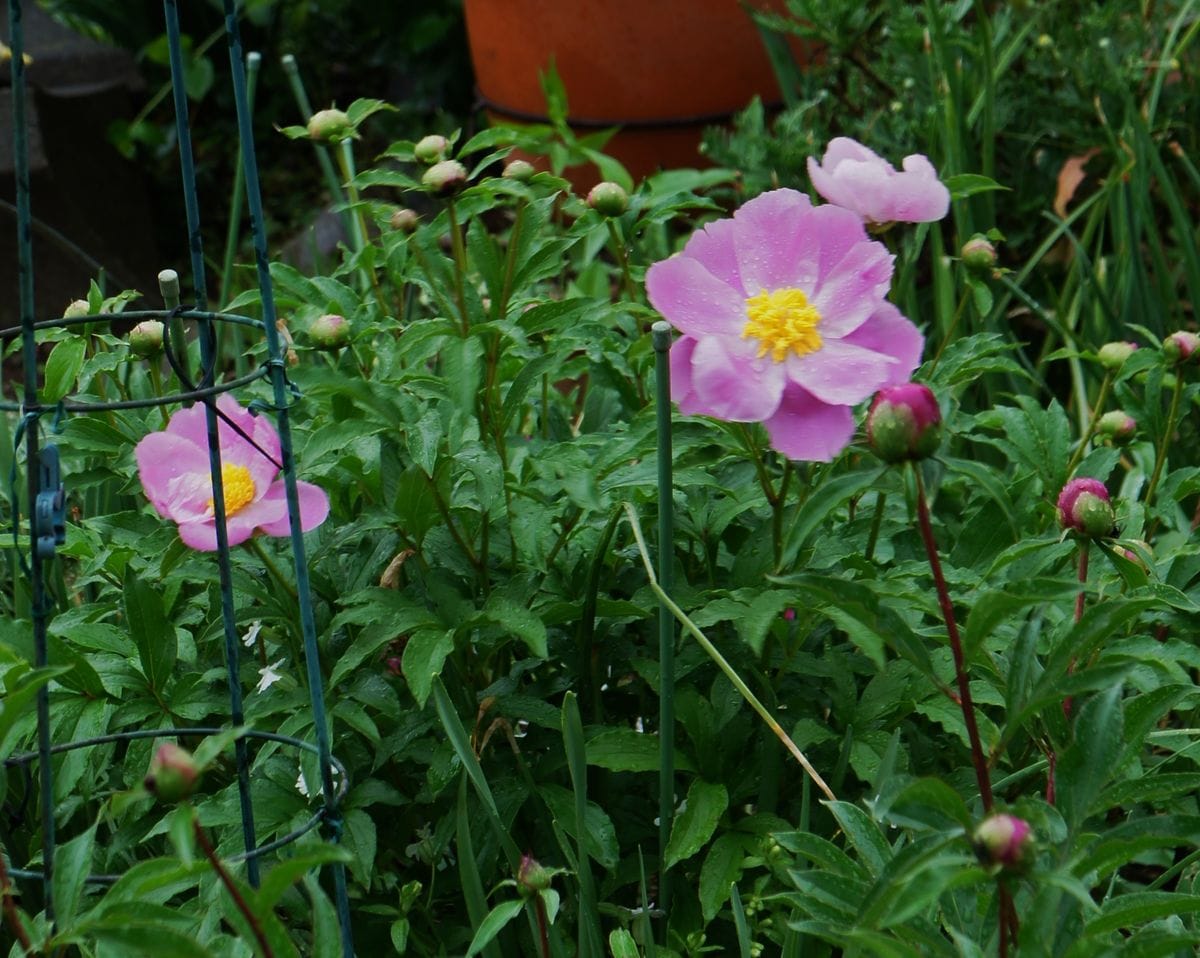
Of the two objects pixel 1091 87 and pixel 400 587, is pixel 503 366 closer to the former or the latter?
pixel 400 587

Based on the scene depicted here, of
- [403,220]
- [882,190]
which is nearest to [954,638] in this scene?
[882,190]

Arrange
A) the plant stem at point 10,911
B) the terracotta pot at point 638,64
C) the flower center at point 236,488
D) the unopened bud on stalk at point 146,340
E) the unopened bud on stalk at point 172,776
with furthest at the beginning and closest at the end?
the terracotta pot at point 638,64, the unopened bud on stalk at point 146,340, the flower center at point 236,488, the plant stem at point 10,911, the unopened bud on stalk at point 172,776

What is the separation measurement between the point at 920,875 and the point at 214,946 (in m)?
0.40

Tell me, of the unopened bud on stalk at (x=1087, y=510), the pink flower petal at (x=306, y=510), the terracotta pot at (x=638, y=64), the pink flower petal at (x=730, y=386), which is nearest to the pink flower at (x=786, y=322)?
the pink flower petal at (x=730, y=386)

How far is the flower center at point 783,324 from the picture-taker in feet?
2.78

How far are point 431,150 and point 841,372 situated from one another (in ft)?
1.19

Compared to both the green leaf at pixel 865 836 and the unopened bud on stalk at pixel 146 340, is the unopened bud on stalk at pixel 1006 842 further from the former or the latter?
the unopened bud on stalk at pixel 146 340

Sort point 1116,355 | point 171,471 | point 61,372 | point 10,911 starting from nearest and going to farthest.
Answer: point 10,911, point 171,471, point 61,372, point 1116,355

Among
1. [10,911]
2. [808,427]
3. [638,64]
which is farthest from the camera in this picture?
[638,64]

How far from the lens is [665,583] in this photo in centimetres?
89

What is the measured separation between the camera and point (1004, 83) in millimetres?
2014

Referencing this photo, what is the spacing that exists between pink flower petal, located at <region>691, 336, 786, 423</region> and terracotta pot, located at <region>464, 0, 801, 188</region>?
5.54 ft

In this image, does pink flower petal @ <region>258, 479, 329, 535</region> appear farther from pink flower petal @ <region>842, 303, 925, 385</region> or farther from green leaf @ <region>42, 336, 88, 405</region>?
pink flower petal @ <region>842, 303, 925, 385</region>

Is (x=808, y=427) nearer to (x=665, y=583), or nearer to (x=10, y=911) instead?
(x=665, y=583)
